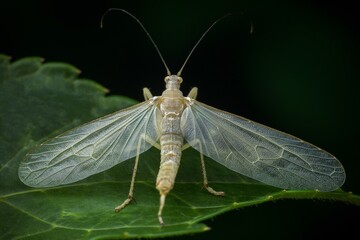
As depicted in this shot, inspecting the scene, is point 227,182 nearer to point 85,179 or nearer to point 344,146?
point 85,179

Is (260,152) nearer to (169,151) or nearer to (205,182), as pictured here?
(205,182)

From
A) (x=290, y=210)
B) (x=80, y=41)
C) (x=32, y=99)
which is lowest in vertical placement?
(x=290, y=210)

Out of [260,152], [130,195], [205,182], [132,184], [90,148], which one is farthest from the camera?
→ [90,148]

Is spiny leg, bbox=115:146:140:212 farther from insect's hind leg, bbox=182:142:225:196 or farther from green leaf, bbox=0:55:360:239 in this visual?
insect's hind leg, bbox=182:142:225:196

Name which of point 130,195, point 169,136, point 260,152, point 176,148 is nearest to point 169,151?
point 176,148

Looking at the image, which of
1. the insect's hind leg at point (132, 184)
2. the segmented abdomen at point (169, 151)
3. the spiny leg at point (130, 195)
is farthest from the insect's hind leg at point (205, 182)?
the spiny leg at point (130, 195)

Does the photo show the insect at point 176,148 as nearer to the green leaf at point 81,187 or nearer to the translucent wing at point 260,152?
the translucent wing at point 260,152

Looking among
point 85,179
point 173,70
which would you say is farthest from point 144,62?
point 85,179
